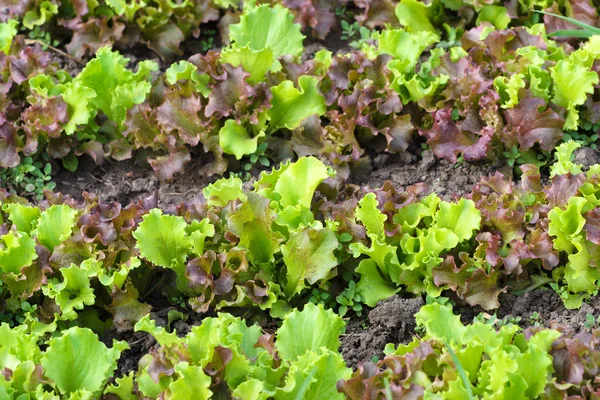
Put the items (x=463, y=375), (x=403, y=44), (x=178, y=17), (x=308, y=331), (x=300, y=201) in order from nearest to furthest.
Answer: (x=463, y=375) < (x=308, y=331) < (x=300, y=201) < (x=403, y=44) < (x=178, y=17)

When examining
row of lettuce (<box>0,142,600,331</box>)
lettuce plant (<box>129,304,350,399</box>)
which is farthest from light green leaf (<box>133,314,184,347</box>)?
row of lettuce (<box>0,142,600,331</box>)

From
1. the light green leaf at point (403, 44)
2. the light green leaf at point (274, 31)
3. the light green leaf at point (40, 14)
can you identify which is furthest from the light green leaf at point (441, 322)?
the light green leaf at point (40, 14)

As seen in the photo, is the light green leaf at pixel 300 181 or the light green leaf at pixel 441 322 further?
the light green leaf at pixel 300 181

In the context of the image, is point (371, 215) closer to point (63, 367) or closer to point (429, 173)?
point (429, 173)

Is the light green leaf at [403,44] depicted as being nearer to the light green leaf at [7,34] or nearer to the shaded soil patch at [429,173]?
the shaded soil patch at [429,173]

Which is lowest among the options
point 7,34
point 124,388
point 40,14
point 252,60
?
point 124,388

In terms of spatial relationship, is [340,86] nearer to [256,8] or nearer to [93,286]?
[256,8]

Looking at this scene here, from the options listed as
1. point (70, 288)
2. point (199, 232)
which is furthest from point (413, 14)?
point (70, 288)
